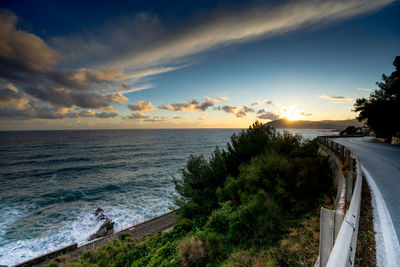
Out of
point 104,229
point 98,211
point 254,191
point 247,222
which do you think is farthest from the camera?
point 98,211

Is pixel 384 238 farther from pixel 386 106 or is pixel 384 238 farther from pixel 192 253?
pixel 386 106

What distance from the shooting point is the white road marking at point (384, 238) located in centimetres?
309

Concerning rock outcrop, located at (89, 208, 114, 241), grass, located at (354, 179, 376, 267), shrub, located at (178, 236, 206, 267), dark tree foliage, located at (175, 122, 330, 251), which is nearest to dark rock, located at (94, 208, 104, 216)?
rock outcrop, located at (89, 208, 114, 241)

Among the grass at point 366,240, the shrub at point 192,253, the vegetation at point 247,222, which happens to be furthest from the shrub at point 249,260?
the grass at point 366,240

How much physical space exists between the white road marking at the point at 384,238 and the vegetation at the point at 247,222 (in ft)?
4.68

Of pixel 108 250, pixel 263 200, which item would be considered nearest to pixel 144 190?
pixel 108 250

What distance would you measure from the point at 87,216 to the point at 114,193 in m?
7.20

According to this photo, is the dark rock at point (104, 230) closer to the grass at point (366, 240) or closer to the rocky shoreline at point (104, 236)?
the rocky shoreline at point (104, 236)

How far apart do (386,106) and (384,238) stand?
102 feet

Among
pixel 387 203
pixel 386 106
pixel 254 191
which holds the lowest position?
pixel 254 191

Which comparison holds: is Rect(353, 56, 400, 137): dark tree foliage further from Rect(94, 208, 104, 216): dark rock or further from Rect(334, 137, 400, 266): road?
Rect(94, 208, 104, 216): dark rock

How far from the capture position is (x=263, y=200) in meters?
7.96

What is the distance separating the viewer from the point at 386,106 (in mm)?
25047

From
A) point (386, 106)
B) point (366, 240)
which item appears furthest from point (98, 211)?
point (386, 106)
